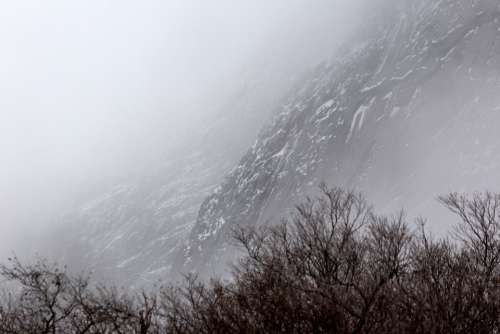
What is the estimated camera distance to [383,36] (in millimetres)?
131375

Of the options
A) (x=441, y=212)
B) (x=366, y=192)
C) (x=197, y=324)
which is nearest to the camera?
(x=197, y=324)

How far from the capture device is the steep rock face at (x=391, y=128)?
76438 millimetres

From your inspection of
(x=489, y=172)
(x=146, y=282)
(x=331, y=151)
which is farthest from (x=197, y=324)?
(x=146, y=282)

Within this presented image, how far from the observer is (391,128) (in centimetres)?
9388

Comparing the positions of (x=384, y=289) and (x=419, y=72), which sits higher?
(x=419, y=72)

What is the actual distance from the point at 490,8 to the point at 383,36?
4069 cm

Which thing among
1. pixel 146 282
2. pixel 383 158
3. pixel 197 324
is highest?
pixel 146 282

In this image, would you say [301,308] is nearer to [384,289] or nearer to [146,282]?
A: [384,289]

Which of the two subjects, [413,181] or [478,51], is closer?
[413,181]

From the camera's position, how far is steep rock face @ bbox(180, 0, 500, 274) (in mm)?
76438

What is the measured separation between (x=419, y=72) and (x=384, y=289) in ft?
298

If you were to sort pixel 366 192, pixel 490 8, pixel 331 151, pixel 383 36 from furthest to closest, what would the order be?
1. pixel 383 36
2. pixel 331 151
3. pixel 490 8
4. pixel 366 192

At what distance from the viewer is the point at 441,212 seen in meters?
65.2

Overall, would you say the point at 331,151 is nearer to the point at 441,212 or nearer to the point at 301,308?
the point at 441,212
